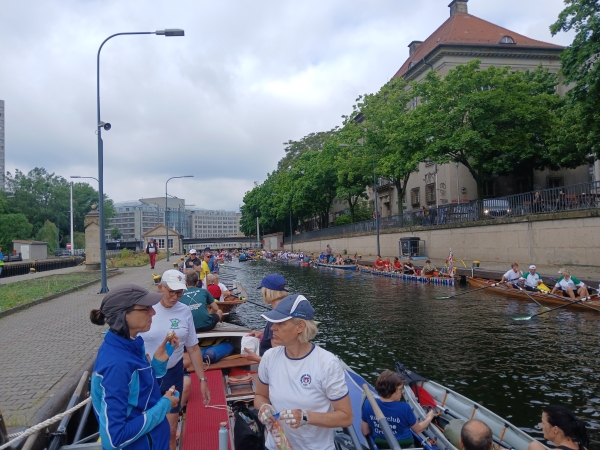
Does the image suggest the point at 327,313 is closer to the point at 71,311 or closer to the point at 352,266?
the point at 71,311

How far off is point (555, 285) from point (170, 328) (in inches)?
672

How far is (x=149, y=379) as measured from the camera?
2.88m

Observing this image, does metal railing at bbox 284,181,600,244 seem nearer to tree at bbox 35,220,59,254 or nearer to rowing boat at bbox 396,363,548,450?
rowing boat at bbox 396,363,548,450

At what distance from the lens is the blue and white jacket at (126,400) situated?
8.54 ft

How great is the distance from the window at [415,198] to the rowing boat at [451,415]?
42.8 m

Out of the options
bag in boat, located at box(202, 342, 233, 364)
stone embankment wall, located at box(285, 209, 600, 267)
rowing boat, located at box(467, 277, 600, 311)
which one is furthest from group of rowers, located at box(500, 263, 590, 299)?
bag in boat, located at box(202, 342, 233, 364)

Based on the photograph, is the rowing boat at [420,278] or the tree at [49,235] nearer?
the rowing boat at [420,278]

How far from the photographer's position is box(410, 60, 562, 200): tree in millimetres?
29406

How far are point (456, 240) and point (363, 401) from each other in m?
28.9

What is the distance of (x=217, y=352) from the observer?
7.33 meters

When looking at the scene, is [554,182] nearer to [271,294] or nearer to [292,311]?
[271,294]

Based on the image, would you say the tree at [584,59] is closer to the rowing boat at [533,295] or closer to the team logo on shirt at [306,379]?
the rowing boat at [533,295]

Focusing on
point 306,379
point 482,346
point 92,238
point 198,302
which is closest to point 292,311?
point 306,379

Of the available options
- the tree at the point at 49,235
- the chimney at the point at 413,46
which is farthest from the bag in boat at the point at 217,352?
the tree at the point at 49,235
